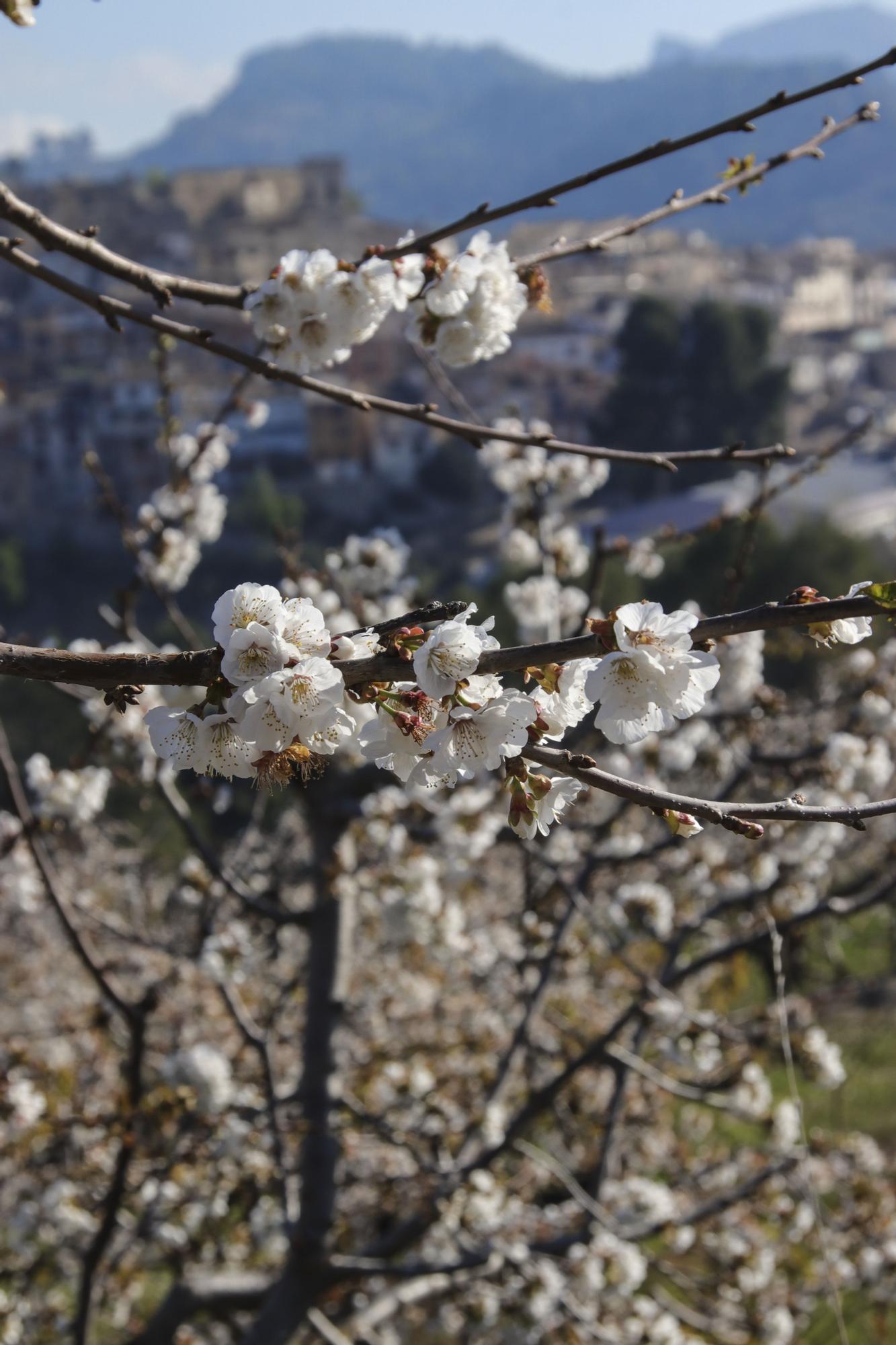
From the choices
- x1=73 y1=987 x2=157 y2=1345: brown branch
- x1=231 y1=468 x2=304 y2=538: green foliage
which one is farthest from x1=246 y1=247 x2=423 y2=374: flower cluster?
x1=231 y1=468 x2=304 y2=538: green foliage

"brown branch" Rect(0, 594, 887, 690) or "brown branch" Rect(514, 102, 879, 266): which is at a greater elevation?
"brown branch" Rect(514, 102, 879, 266)

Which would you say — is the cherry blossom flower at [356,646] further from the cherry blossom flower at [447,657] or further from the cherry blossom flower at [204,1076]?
the cherry blossom flower at [204,1076]

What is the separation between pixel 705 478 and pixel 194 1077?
31.7 meters

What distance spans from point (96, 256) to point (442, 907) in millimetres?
2811

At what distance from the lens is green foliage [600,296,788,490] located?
1371 inches

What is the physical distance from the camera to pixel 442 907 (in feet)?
13.2

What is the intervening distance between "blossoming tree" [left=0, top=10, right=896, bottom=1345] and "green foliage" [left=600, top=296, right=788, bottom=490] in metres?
30.8

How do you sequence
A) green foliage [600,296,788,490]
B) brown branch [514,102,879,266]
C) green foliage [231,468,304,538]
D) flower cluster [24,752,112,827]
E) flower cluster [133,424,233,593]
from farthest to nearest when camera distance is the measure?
green foliage [600,296,788,490] < green foliage [231,468,304,538] < flower cluster [133,424,233,593] < flower cluster [24,752,112,827] < brown branch [514,102,879,266]

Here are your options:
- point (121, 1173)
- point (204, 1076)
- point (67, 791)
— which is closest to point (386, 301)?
point (121, 1173)

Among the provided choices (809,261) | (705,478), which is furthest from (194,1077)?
(809,261)

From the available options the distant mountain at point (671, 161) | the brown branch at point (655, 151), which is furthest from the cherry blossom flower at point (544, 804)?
the distant mountain at point (671, 161)

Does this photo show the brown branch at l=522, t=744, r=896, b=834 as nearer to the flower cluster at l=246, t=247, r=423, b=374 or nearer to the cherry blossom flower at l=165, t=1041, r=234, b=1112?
the flower cluster at l=246, t=247, r=423, b=374

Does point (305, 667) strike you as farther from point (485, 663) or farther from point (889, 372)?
point (889, 372)

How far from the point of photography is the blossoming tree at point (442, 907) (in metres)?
1.01
